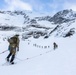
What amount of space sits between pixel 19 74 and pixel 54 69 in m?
1.55

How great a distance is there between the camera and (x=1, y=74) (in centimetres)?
991

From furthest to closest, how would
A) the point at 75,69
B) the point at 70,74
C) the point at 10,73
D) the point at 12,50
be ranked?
the point at 12,50
the point at 10,73
the point at 75,69
the point at 70,74

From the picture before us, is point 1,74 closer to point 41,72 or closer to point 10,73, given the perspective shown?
point 10,73

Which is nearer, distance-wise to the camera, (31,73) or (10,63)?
(31,73)

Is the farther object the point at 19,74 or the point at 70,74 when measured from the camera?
the point at 19,74

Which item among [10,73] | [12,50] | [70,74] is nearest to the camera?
[70,74]

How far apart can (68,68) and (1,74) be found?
293 centimetres

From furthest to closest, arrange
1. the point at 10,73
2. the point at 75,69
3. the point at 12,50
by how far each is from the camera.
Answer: the point at 12,50 < the point at 10,73 < the point at 75,69

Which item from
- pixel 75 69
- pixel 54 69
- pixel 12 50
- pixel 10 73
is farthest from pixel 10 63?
pixel 75 69

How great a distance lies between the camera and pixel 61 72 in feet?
29.9

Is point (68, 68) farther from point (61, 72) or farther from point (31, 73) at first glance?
point (31, 73)

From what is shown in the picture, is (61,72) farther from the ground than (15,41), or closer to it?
closer to it

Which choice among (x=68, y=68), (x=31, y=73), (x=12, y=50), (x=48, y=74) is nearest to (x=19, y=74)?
(x=31, y=73)

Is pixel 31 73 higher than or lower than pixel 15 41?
lower
